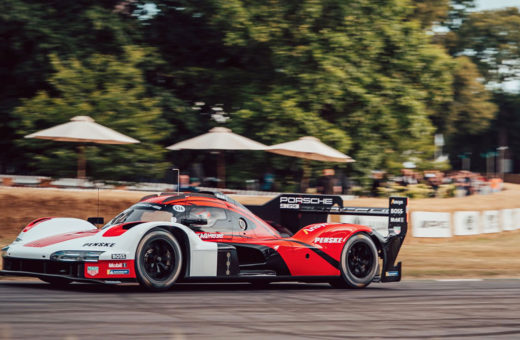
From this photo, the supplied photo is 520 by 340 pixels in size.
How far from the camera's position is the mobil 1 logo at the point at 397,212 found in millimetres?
10992

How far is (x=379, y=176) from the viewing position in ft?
81.4

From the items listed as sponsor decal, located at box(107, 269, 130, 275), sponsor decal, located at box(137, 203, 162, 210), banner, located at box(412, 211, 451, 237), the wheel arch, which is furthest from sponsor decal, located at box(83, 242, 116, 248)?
banner, located at box(412, 211, 451, 237)

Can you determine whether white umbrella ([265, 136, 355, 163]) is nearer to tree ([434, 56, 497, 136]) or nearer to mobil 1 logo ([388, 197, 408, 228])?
mobil 1 logo ([388, 197, 408, 228])

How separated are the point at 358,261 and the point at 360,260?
35mm

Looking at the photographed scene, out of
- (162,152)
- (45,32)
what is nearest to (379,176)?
(162,152)

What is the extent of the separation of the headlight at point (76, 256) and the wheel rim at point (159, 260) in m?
0.58

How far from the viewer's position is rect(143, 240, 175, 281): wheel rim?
345 inches

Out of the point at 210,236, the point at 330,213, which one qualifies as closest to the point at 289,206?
the point at 330,213

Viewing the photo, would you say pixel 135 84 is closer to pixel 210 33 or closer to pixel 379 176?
pixel 210 33

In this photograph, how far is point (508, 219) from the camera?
85.3 ft

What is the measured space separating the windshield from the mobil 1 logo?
3073 mm

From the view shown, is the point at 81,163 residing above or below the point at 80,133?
below

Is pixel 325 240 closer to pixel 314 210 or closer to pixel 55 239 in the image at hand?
pixel 314 210

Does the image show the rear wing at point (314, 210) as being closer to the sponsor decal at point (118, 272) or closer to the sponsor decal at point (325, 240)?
the sponsor decal at point (325, 240)
